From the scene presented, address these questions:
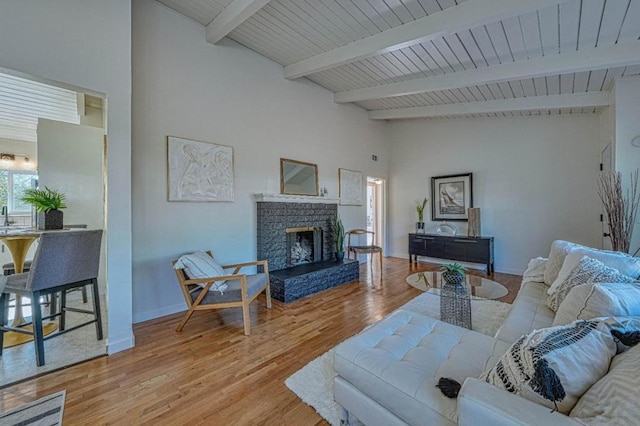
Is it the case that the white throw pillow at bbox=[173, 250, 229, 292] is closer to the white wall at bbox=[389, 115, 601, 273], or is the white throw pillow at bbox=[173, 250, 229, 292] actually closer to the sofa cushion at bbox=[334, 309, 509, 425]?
the sofa cushion at bbox=[334, 309, 509, 425]

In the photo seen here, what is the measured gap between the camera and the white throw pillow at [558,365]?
2.95ft

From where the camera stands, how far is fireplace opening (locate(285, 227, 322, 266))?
4.46 metres

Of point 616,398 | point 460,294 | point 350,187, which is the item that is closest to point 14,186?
point 350,187

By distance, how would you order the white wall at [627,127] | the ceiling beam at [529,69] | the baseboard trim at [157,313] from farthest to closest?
the white wall at [627,127]
the baseboard trim at [157,313]
the ceiling beam at [529,69]

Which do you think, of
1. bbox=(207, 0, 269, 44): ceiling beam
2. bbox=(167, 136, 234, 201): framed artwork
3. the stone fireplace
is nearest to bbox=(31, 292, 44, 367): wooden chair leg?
bbox=(167, 136, 234, 201): framed artwork

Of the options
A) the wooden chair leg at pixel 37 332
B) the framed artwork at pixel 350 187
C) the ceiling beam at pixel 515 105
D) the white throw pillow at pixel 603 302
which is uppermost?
the ceiling beam at pixel 515 105

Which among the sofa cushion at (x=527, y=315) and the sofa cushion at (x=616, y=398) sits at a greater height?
the sofa cushion at (x=616, y=398)

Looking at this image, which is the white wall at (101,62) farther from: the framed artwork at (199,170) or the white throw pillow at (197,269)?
the framed artwork at (199,170)

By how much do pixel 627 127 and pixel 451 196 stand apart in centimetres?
274

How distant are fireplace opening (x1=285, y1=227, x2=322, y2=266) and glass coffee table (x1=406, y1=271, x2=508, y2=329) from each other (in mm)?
2083

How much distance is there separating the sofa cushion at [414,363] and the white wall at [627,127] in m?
3.43

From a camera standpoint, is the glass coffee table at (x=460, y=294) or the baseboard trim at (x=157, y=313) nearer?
the glass coffee table at (x=460, y=294)

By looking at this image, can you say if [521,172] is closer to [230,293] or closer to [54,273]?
[230,293]

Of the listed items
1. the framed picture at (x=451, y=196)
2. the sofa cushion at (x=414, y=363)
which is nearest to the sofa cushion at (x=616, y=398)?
the sofa cushion at (x=414, y=363)
